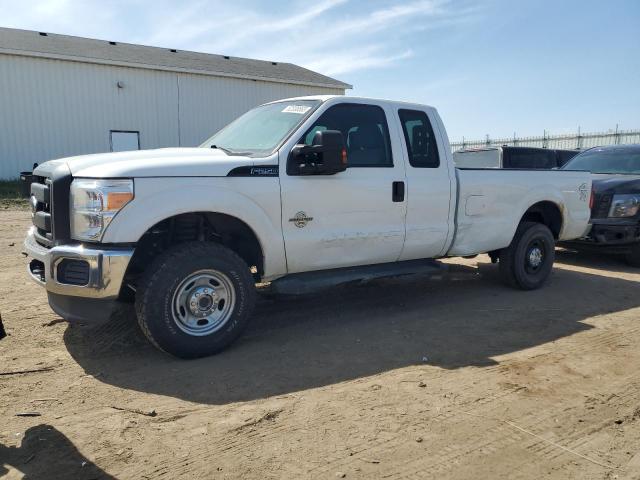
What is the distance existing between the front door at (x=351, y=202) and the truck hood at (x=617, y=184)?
4582 millimetres

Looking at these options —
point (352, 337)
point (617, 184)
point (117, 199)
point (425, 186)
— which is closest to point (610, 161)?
point (617, 184)

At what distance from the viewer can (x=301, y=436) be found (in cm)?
302

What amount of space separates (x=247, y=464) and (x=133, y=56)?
67.8 feet

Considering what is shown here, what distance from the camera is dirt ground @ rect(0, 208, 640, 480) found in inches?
109

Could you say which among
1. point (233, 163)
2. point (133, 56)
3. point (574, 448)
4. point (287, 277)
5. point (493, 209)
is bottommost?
point (574, 448)

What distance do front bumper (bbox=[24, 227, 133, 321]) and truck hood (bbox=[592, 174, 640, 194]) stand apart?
284 inches

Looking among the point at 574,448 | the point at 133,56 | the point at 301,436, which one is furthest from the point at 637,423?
the point at 133,56

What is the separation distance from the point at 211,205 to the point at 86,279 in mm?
1027

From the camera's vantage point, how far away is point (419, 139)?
547 centimetres

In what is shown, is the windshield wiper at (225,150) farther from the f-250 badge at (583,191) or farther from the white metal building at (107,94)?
the white metal building at (107,94)

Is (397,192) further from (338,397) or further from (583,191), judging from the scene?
(583,191)

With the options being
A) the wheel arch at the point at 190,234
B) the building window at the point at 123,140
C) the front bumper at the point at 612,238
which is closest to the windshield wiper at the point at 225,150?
the wheel arch at the point at 190,234

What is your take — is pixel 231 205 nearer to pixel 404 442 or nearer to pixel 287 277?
pixel 287 277

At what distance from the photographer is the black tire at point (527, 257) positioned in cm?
638
